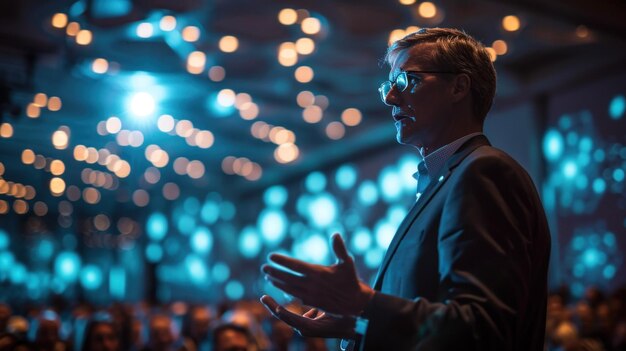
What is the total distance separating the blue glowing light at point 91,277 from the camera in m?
23.9

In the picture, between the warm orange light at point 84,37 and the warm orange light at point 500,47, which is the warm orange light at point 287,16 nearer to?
the warm orange light at point 84,37

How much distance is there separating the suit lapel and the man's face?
4.1 inches

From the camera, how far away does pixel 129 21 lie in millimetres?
9422

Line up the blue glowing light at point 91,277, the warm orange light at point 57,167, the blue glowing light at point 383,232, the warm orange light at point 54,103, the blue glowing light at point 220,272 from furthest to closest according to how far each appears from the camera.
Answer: the blue glowing light at point 91,277, the blue glowing light at point 220,272, the warm orange light at point 57,167, the blue glowing light at point 383,232, the warm orange light at point 54,103

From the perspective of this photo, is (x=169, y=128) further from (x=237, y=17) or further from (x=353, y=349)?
(x=353, y=349)

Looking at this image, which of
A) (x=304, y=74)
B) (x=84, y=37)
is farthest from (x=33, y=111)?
(x=304, y=74)

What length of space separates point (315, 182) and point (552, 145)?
7.95 metres

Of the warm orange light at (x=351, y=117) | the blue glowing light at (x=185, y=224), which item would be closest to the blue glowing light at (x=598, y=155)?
Answer: the warm orange light at (x=351, y=117)

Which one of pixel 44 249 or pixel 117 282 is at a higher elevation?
pixel 44 249

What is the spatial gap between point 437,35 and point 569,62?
35.0 ft

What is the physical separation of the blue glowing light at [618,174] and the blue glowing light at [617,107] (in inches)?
37.0

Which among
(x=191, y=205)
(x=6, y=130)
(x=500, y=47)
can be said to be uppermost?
(x=500, y=47)

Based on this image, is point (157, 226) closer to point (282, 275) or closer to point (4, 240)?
point (4, 240)

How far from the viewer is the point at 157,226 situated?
23078 millimetres
